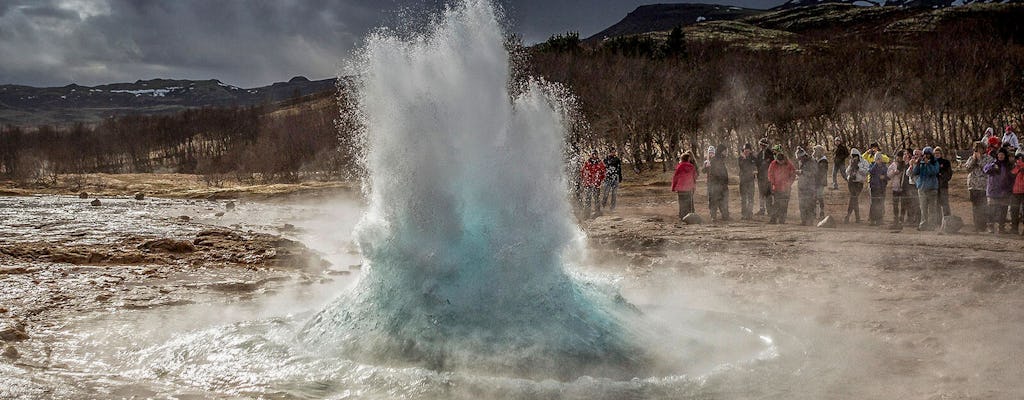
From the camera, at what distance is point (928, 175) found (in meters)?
11.4

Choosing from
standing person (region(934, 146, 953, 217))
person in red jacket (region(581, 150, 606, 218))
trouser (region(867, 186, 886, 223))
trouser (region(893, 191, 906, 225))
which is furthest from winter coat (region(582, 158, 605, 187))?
standing person (region(934, 146, 953, 217))

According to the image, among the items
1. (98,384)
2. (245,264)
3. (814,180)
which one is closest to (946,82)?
(814,180)

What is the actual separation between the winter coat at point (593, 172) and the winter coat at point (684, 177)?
6.14ft

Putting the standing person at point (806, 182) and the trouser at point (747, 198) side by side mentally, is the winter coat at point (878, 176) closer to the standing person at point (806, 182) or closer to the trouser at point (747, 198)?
the standing person at point (806, 182)

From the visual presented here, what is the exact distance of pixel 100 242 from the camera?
45.9 feet

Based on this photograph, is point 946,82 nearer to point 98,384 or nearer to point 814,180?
point 814,180

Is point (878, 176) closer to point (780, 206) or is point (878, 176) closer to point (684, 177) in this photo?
point (780, 206)

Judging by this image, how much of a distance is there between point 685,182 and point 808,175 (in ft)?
7.09

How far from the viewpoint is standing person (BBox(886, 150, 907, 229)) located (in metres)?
12.0

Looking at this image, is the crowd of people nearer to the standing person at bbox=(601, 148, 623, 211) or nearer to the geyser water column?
the standing person at bbox=(601, 148, 623, 211)

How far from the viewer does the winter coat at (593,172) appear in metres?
15.4

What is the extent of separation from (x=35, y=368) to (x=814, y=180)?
38.7ft

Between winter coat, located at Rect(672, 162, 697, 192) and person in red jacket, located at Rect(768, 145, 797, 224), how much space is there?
144 cm

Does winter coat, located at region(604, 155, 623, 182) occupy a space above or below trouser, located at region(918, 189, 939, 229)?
above
